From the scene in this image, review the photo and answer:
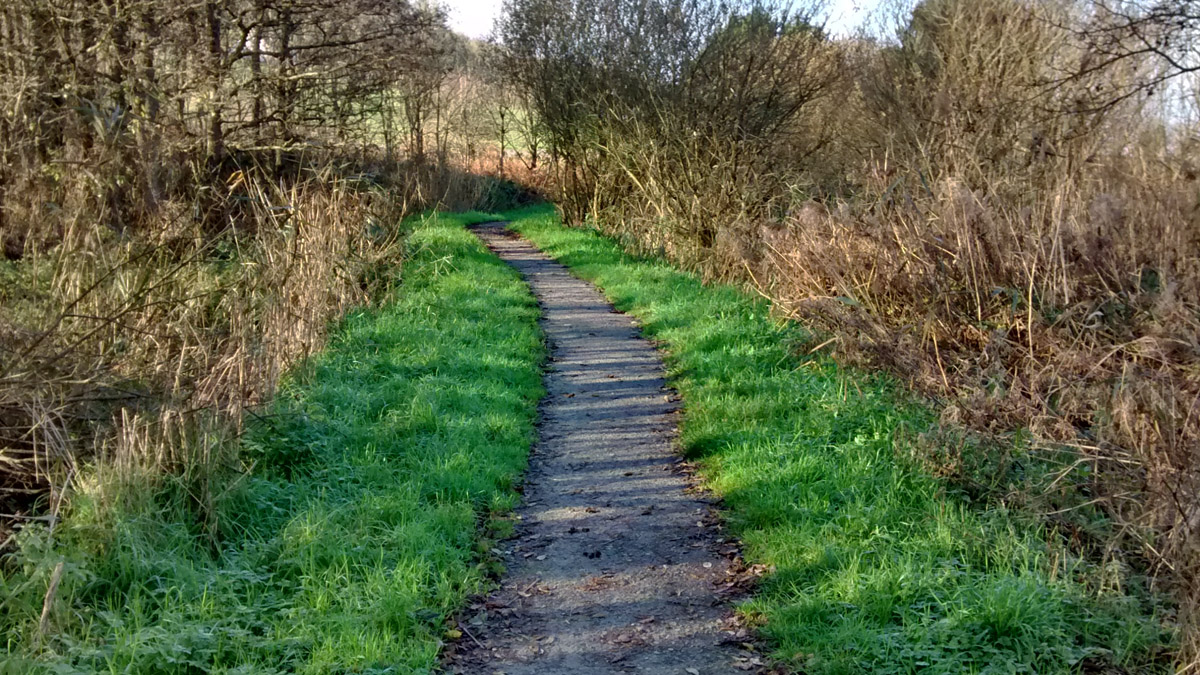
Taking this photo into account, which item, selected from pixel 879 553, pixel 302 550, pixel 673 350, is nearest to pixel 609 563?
pixel 879 553

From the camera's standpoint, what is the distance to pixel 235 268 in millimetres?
9148

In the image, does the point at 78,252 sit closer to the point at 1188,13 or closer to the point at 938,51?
the point at 1188,13

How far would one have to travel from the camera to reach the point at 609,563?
5348mm

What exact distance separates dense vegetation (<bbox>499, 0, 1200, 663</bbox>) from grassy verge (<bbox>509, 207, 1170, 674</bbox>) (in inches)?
10.8

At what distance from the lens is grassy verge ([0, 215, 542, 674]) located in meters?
4.10

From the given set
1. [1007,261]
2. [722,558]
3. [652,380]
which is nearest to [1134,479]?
[722,558]

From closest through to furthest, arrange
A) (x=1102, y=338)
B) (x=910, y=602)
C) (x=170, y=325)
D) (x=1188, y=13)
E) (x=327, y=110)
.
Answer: (x=910, y=602) → (x=170, y=325) → (x=1102, y=338) → (x=1188, y=13) → (x=327, y=110)

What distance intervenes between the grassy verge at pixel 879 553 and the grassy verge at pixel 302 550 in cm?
158

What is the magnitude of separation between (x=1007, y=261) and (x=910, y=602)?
14.9ft

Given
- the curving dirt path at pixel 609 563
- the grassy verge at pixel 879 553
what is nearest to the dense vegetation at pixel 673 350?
the grassy verge at pixel 879 553

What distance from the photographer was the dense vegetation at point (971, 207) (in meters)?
5.93

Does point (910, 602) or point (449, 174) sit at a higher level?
point (449, 174)

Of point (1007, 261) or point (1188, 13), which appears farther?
point (1188, 13)

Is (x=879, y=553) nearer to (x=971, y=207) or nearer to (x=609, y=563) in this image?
(x=609, y=563)
